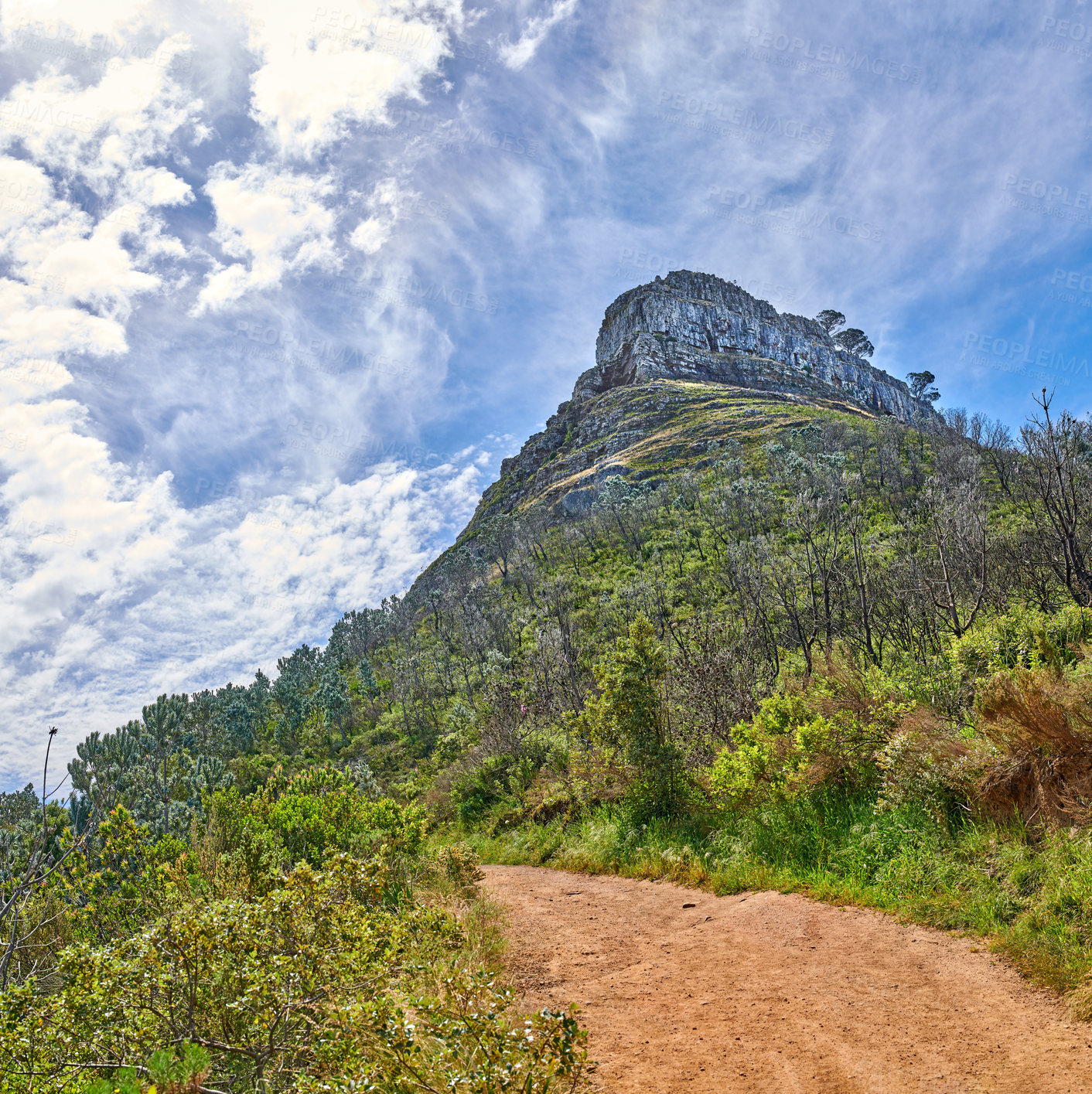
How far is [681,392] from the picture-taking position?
407 ft

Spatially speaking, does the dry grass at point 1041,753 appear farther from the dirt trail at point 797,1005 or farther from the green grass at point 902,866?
the dirt trail at point 797,1005

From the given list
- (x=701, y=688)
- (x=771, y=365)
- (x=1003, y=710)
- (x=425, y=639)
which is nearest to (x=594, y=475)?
(x=425, y=639)

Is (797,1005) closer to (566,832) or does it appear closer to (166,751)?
(566,832)

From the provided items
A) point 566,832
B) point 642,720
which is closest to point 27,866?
point 566,832

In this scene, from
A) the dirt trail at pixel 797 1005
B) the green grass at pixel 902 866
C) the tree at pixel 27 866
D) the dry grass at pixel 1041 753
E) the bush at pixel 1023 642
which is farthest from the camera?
the bush at pixel 1023 642

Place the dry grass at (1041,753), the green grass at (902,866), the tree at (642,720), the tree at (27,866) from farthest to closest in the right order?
the tree at (642,720), the dry grass at (1041,753), the green grass at (902,866), the tree at (27,866)

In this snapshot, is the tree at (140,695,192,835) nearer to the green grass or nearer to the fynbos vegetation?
the fynbos vegetation

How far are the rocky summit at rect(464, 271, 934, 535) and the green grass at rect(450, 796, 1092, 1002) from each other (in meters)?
80.1

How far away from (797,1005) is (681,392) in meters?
127

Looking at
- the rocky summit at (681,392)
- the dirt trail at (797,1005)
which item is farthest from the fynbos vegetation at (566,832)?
the rocky summit at (681,392)

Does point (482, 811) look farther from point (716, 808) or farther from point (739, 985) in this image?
point (739, 985)

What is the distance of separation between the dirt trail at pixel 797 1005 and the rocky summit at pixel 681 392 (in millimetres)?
83834

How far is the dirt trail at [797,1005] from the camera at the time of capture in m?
4.43

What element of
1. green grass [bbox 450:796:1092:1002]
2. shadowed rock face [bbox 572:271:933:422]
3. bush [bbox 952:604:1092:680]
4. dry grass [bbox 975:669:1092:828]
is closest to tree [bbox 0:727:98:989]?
green grass [bbox 450:796:1092:1002]
